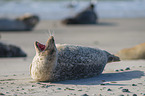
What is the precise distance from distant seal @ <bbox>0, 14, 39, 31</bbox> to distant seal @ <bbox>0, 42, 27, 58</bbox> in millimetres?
6520

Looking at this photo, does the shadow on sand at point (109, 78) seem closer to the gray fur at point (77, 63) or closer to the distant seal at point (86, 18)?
the gray fur at point (77, 63)

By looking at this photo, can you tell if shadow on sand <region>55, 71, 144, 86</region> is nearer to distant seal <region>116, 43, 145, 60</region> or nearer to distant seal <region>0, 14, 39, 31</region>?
distant seal <region>116, 43, 145, 60</region>

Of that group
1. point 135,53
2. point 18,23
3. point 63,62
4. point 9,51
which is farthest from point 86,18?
point 63,62

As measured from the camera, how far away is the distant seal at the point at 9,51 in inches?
324

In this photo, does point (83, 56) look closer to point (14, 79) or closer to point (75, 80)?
point (75, 80)

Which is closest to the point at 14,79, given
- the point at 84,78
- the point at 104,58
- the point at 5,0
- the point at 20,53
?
the point at 84,78

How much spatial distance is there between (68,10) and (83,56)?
69.1 ft

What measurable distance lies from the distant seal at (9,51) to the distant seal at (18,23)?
6.52 metres

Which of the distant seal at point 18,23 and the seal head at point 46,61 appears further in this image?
the distant seal at point 18,23

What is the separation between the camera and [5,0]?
33.9 metres

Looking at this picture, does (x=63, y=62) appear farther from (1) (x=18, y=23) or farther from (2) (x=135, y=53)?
(1) (x=18, y=23)

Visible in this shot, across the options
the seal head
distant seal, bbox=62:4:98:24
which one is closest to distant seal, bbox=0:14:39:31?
distant seal, bbox=62:4:98:24

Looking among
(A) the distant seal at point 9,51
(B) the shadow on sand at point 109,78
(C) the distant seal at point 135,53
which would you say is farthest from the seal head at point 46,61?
(A) the distant seal at point 9,51

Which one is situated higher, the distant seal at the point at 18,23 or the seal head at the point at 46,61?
the distant seal at the point at 18,23
